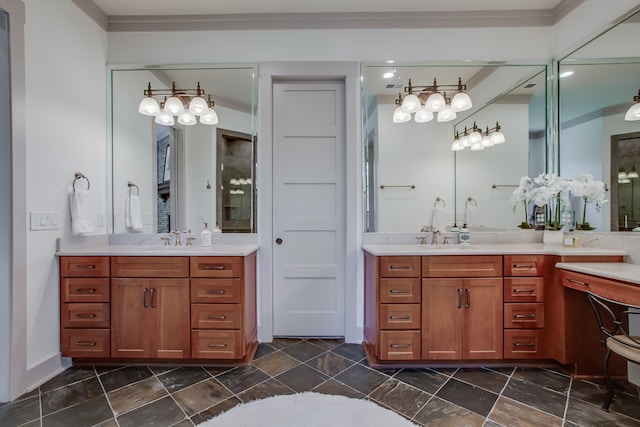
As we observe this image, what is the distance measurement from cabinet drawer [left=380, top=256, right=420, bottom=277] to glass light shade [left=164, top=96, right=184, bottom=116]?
222cm

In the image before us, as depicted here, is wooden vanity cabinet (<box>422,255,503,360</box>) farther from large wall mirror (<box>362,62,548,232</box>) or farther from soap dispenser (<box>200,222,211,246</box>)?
soap dispenser (<box>200,222,211,246</box>)

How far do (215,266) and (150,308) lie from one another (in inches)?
22.4

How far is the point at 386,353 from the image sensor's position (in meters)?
2.04

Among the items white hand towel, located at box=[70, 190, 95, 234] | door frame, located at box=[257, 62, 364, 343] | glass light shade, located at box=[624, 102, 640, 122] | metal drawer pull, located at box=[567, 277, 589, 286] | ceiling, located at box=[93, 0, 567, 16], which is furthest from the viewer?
door frame, located at box=[257, 62, 364, 343]

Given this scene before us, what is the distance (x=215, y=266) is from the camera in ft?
6.74

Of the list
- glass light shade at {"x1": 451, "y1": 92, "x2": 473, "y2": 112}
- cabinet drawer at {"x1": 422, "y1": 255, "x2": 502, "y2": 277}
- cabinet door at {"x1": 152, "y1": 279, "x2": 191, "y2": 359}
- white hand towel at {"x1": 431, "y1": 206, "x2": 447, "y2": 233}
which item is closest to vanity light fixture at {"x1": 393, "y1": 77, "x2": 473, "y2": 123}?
glass light shade at {"x1": 451, "y1": 92, "x2": 473, "y2": 112}

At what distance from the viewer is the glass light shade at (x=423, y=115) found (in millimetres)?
2564

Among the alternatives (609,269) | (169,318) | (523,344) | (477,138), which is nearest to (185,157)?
(169,318)

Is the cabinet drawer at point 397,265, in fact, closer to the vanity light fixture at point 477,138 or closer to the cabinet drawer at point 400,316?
the cabinet drawer at point 400,316

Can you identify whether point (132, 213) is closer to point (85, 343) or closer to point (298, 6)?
point (85, 343)

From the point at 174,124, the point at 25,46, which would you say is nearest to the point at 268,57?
the point at 174,124

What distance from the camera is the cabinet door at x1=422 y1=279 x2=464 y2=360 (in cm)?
203

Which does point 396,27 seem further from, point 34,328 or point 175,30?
point 34,328

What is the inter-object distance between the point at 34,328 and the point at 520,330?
3397 mm
